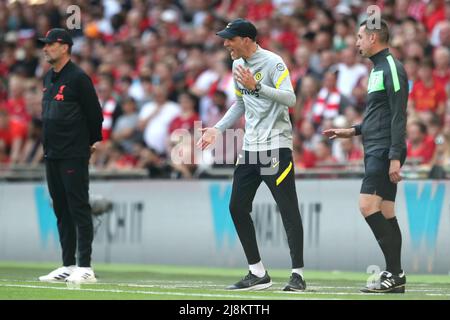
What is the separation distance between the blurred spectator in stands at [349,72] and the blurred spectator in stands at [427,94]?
132cm

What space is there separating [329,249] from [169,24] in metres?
8.56

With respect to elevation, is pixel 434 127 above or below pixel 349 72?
below

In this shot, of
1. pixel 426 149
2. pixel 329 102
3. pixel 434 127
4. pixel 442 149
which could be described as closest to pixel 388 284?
pixel 442 149

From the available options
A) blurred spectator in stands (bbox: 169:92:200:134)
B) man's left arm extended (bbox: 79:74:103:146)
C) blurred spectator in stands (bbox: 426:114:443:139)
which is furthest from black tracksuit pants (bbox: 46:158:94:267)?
blurred spectator in stands (bbox: 169:92:200:134)

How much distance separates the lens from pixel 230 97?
19297mm

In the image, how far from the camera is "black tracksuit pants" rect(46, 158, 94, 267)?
12.4 m

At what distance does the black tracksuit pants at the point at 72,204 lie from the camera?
1242 cm

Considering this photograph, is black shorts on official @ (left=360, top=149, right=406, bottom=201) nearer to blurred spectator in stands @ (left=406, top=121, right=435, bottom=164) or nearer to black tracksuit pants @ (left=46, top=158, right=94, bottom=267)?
black tracksuit pants @ (left=46, top=158, right=94, bottom=267)

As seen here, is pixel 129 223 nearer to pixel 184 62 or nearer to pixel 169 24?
pixel 184 62

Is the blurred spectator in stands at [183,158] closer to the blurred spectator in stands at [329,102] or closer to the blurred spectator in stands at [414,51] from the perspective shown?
the blurred spectator in stands at [329,102]

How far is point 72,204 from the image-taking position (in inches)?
490

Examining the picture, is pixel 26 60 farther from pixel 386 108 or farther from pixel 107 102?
pixel 386 108

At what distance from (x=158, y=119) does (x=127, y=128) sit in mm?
693

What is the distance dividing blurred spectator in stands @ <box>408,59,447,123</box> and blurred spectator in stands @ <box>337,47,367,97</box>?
132cm
